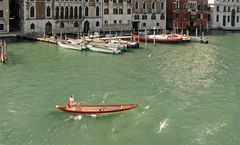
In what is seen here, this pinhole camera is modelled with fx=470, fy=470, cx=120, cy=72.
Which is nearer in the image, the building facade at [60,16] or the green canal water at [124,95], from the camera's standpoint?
the green canal water at [124,95]

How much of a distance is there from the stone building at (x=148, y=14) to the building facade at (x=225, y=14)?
10165 mm

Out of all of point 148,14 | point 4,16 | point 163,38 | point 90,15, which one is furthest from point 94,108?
point 148,14

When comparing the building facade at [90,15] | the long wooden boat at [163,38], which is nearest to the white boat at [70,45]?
the building facade at [90,15]

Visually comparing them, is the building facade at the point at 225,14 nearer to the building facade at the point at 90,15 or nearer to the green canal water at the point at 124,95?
the building facade at the point at 90,15

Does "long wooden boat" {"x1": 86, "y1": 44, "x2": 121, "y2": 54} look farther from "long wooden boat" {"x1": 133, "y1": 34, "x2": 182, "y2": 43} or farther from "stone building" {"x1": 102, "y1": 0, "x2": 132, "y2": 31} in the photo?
"stone building" {"x1": 102, "y1": 0, "x2": 132, "y2": 31}

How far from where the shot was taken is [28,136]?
21.7 m

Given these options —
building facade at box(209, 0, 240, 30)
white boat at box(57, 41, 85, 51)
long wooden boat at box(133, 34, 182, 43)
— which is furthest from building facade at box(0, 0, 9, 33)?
building facade at box(209, 0, 240, 30)

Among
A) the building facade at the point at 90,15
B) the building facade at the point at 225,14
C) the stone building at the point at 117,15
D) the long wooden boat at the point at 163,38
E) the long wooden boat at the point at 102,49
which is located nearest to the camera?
the long wooden boat at the point at 102,49

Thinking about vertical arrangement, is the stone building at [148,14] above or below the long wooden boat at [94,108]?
above

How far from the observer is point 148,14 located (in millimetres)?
65750

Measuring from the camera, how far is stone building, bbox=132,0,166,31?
6488 centimetres

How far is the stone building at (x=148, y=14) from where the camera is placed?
6488cm

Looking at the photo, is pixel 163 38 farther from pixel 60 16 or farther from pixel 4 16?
pixel 4 16

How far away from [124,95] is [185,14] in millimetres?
42156
